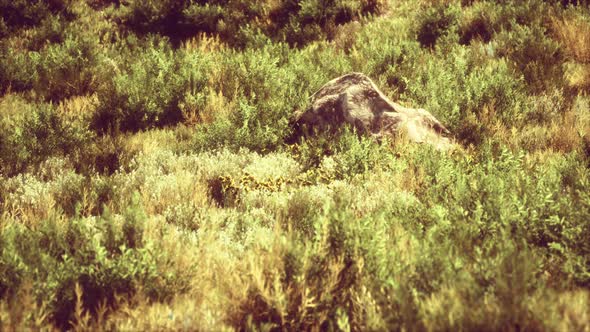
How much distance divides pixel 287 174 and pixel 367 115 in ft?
4.79

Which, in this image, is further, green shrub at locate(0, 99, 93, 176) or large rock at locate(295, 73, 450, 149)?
large rock at locate(295, 73, 450, 149)

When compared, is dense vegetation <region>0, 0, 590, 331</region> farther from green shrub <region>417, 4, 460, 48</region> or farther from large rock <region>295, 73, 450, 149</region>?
large rock <region>295, 73, 450, 149</region>

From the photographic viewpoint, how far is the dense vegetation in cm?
278

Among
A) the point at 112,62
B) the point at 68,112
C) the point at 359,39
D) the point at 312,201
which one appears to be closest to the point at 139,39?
the point at 112,62

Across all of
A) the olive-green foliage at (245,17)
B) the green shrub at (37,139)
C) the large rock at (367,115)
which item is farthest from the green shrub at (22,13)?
the large rock at (367,115)

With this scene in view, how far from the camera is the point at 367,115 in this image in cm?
571

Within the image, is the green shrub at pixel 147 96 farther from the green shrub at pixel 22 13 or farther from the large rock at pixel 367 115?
the green shrub at pixel 22 13

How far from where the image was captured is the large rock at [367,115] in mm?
5551

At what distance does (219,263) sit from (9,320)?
136 centimetres

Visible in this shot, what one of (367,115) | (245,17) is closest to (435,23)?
(367,115)

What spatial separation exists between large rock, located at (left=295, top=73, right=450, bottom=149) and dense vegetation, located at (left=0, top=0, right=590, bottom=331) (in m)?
0.28

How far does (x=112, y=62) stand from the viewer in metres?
8.50

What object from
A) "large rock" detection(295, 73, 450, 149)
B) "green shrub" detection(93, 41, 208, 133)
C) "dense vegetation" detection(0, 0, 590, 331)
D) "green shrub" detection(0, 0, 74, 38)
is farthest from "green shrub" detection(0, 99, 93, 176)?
"green shrub" detection(0, 0, 74, 38)

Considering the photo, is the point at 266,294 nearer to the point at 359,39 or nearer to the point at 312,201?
the point at 312,201
